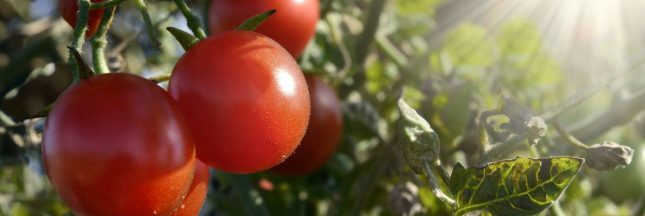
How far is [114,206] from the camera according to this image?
62 cm

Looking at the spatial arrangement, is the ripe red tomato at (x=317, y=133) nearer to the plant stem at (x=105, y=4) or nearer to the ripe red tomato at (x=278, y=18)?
the ripe red tomato at (x=278, y=18)

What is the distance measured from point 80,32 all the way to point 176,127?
0.12 m

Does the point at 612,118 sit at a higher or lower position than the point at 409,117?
lower

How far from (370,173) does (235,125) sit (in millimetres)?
460

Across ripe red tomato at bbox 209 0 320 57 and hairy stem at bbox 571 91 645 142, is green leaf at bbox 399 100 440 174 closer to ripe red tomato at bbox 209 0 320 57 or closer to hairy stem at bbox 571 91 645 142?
ripe red tomato at bbox 209 0 320 57

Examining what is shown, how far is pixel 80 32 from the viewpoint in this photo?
0.67 metres

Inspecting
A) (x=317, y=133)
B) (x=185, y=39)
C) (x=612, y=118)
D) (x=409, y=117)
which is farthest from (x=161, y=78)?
(x=612, y=118)

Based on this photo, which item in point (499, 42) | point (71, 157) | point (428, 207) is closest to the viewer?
point (71, 157)

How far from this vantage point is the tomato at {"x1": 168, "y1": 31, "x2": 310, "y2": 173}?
66cm

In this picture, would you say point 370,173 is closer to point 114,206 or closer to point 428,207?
point 428,207

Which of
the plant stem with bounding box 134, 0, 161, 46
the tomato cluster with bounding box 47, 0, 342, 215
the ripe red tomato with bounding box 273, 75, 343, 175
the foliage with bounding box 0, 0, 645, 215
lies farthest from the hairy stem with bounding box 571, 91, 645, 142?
the plant stem with bounding box 134, 0, 161, 46

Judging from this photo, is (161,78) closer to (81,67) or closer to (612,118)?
(81,67)

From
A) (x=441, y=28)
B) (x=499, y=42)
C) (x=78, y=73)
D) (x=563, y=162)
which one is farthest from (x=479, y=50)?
(x=78, y=73)

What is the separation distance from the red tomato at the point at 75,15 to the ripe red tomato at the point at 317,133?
0.41 m
